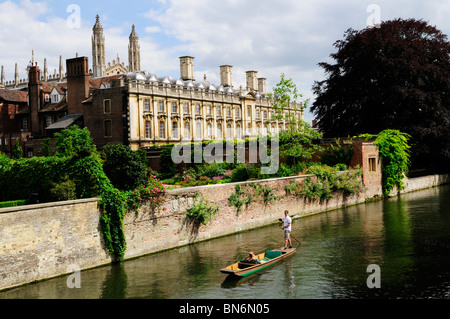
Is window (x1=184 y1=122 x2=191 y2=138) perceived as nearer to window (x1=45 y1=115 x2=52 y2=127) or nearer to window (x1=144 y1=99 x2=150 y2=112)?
window (x1=144 y1=99 x2=150 y2=112)

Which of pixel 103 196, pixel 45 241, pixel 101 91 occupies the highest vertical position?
pixel 101 91

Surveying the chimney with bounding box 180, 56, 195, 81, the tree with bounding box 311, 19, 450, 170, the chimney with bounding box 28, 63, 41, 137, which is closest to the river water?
the tree with bounding box 311, 19, 450, 170

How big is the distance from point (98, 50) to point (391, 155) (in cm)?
7418

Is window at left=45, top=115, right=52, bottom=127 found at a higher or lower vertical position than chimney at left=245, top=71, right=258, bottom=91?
lower

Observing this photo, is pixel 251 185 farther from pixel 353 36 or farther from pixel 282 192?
pixel 353 36

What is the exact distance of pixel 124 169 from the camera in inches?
726

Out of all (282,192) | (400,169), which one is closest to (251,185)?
(282,192)

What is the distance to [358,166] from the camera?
3216 centimetres

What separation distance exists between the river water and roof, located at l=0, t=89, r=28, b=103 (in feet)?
164

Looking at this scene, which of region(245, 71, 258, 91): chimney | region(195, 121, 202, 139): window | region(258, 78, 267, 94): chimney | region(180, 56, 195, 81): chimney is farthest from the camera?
region(258, 78, 267, 94): chimney

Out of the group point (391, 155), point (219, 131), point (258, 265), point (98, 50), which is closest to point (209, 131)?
point (219, 131)

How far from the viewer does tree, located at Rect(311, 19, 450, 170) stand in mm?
37844
